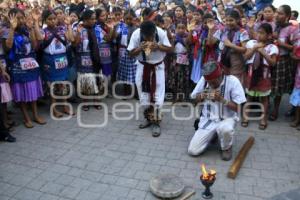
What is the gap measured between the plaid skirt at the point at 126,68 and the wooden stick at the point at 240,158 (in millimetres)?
2806

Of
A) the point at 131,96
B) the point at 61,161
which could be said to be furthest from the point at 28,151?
the point at 131,96

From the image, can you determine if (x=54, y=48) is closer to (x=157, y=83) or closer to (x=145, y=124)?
(x=157, y=83)

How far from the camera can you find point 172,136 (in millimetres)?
5395

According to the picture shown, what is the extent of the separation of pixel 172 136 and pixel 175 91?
61.7 inches

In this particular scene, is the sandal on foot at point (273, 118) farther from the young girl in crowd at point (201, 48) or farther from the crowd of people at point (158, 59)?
the young girl in crowd at point (201, 48)

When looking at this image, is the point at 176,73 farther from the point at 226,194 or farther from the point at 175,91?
the point at 226,194

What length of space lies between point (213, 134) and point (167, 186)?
1237 millimetres

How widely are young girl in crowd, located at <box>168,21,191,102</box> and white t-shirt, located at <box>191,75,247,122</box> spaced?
5.87 feet


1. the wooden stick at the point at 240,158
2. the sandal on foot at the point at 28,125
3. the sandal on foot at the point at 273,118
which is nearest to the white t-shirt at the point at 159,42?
the wooden stick at the point at 240,158

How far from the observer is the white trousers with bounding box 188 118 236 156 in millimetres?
4586

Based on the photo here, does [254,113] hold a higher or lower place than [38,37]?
lower

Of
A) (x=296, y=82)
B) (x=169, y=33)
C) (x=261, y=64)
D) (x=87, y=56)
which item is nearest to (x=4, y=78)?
(x=87, y=56)

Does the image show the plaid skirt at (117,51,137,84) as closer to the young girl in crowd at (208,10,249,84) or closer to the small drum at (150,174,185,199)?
the young girl in crowd at (208,10,249,84)

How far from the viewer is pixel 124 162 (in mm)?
4613
